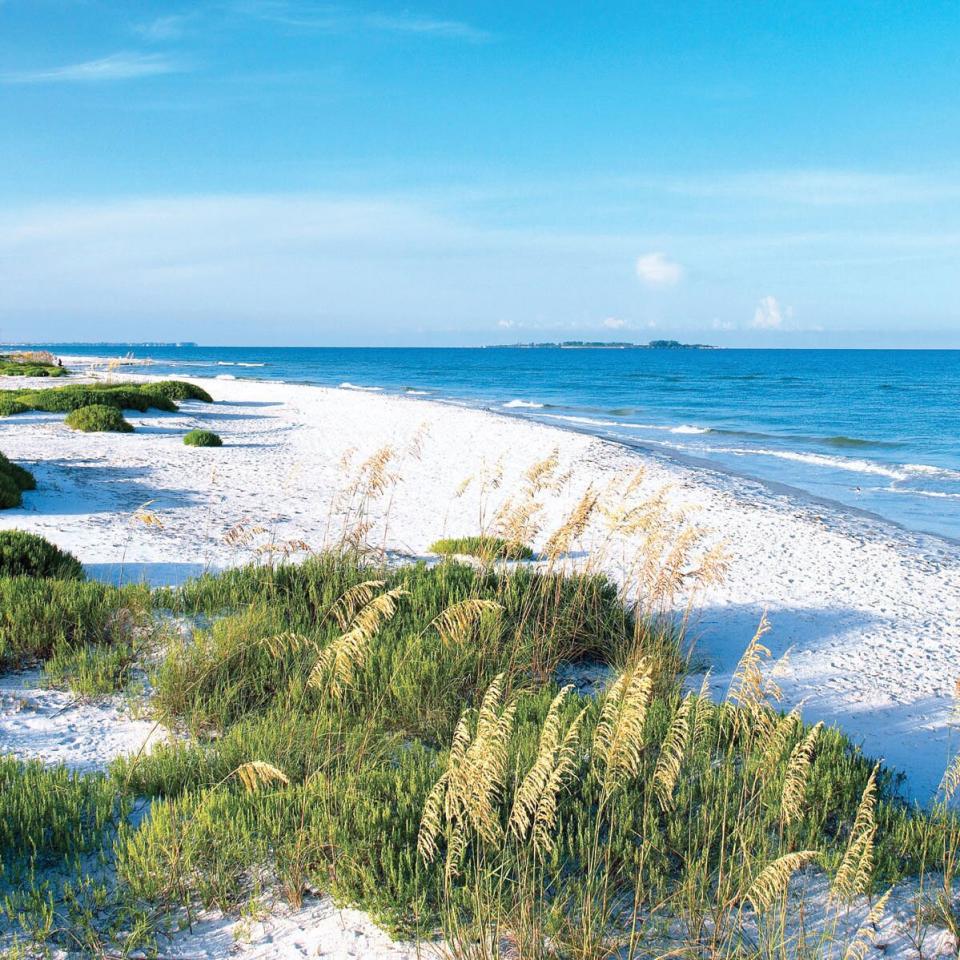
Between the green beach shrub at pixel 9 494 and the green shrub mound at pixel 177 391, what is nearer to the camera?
the green beach shrub at pixel 9 494

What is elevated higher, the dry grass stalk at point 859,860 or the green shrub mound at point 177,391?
the green shrub mound at point 177,391

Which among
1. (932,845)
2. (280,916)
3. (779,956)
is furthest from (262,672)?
(932,845)

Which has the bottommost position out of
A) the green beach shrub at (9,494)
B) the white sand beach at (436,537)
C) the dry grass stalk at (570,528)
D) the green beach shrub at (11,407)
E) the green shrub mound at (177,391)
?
the white sand beach at (436,537)

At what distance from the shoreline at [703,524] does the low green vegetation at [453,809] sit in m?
0.91

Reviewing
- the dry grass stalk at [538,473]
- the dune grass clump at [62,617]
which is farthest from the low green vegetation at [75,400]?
the dry grass stalk at [538,473]

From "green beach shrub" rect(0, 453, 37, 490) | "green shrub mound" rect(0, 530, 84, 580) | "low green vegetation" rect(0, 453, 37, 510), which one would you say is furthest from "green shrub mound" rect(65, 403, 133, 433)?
"green shrub mound" rect(0, 530, 84, 580)

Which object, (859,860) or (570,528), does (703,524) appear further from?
(859,860)

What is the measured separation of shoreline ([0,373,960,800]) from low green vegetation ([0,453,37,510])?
31 cm

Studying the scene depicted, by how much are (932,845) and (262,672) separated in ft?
13.2

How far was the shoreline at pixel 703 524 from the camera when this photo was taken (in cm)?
707

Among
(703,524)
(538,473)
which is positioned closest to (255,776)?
(538,473)

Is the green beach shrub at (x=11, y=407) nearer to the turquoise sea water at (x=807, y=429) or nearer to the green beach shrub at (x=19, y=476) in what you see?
the turquoise sea water at (x=807, y=429)

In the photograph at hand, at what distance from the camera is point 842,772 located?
466cm

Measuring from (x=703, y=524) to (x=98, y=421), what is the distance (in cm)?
1695
